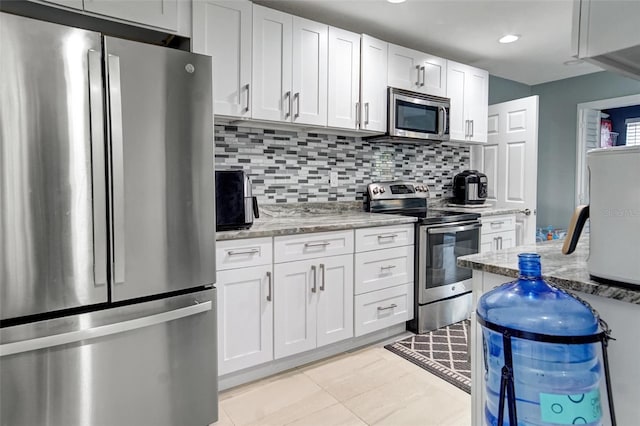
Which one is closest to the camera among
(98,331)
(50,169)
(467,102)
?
(50,169)

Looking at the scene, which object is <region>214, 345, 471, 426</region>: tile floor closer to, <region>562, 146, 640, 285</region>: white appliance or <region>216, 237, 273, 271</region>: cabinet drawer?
<region>216, 237, 273, 271</region>: cabinet drawer

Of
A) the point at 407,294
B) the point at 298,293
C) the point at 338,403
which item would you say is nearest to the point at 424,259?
the point at 407,294

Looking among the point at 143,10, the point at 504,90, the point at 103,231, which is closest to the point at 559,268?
the point at 103,231

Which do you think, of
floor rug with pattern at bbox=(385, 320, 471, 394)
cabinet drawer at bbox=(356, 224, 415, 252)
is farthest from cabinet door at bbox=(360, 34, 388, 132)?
floor rug with pattern at bbox=(385, 320, 471, 394)

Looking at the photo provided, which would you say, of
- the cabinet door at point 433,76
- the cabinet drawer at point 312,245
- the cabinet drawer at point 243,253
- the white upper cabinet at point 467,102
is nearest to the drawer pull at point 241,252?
the cabinet drawer at point 243,253

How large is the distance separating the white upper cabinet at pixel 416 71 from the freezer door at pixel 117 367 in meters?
2.26

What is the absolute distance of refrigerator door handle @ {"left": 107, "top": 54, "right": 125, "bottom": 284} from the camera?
146cm

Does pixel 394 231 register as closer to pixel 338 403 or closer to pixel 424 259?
pixel 424 259

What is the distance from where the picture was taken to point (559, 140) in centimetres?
452

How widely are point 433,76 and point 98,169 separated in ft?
9.17

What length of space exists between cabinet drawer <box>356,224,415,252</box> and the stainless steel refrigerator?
111 cm

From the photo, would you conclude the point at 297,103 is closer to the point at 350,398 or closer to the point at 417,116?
the point at 417,116

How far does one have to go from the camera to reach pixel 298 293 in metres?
2.29

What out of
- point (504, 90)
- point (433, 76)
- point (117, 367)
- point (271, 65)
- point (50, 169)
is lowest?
point (117, 367)
